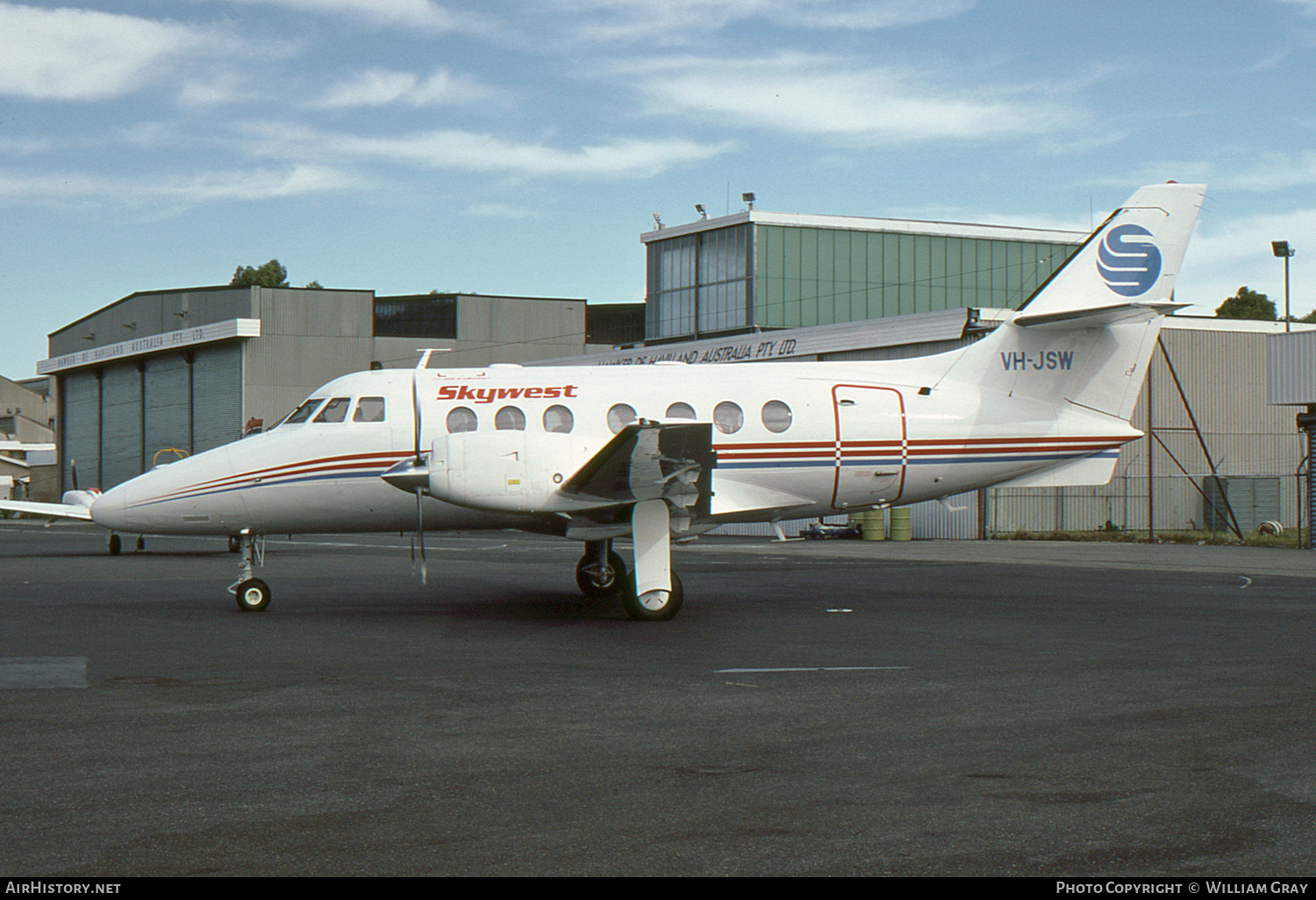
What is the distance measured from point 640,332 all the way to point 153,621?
214 feet

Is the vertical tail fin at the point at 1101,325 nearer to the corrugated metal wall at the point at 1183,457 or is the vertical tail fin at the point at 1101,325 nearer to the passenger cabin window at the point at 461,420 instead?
the passenger cabin window at the point at 461,420

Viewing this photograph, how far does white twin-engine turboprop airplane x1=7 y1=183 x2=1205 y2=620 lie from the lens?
50.5ft

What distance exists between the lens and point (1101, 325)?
1625cm

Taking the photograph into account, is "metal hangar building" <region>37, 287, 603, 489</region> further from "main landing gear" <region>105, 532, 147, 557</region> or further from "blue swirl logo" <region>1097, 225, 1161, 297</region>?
"blue swirl logo" <region>1097, 225, 1161, 297</region>

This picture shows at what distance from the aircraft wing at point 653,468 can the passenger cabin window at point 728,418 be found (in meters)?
1.49

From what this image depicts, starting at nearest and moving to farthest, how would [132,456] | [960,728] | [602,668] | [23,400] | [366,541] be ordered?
1. [960,728]
2. [602,668]
3. [366,541]
4. [132,456]
5. [23,400]

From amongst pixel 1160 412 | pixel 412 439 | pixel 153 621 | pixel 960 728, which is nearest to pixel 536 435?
pixel 412 439

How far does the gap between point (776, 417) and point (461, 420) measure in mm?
4020

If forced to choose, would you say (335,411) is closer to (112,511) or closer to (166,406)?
(112,511)

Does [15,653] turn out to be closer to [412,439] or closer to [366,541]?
[412,439]

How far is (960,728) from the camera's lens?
7883 mm

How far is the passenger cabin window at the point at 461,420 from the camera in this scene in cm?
1541

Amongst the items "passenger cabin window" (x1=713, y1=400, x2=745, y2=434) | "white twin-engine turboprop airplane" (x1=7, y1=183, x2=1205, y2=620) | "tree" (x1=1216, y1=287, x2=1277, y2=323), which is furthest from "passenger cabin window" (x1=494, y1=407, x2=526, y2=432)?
"tree" (x1=1216, y1=287, x2=1277, y2=323)

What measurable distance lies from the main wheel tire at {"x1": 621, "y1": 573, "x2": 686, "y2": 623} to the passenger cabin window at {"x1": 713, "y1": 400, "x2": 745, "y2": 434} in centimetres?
241
